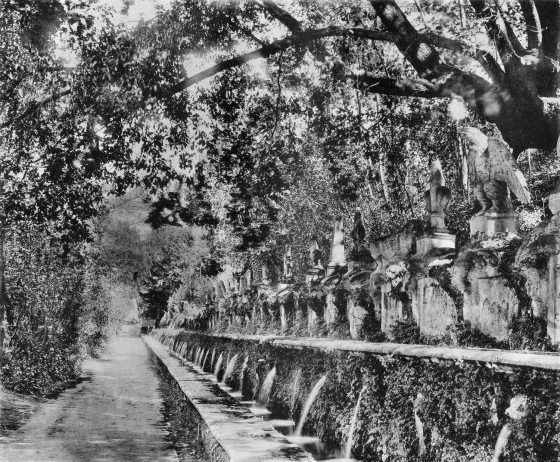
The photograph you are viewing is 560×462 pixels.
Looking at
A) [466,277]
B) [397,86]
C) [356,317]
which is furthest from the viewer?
[397,86]

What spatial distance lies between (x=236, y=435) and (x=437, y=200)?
291 cm

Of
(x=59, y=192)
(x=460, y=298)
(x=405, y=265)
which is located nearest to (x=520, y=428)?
(x=460, y=298)

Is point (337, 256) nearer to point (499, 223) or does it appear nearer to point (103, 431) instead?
point (103, 431)

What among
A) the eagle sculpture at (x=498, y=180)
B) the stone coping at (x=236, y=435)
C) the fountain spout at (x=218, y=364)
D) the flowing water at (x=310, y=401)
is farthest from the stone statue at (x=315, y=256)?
the eagle sculpture at (x=498, y=180)

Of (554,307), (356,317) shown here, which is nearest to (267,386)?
(356,317)

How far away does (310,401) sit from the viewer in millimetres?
6789

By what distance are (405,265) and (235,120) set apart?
6.45 meters

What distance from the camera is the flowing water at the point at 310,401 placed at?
6.50 metres

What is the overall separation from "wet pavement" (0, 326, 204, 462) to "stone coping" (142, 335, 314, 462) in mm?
446

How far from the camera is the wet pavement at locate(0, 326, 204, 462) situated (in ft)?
22.6

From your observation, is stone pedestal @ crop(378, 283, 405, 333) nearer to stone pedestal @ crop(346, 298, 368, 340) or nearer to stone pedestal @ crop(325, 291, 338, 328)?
stone pedestal @ crop(346, 298, 368, 340)

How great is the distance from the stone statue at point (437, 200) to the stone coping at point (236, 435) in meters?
2.42

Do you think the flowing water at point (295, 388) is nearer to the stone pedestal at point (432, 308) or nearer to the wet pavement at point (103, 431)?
the wet pavement at point (103, 431)

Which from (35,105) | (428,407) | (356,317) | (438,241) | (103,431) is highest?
(35,105)
